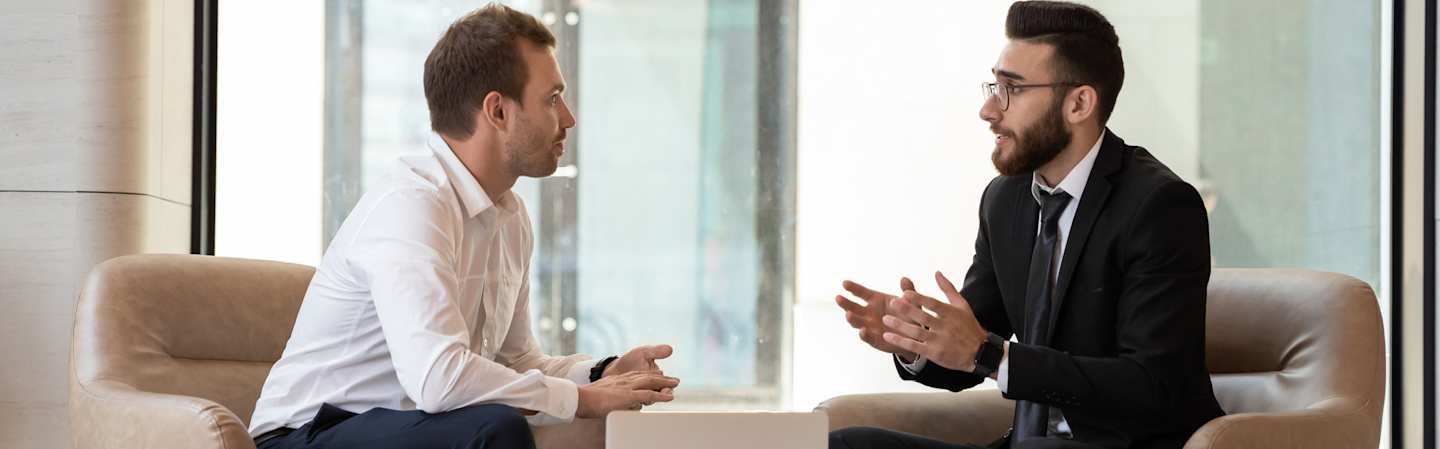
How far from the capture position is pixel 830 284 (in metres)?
4.06

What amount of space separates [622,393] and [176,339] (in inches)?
40.4

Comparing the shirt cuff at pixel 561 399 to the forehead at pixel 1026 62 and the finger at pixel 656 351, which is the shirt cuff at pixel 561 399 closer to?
the finger at pixel 656 351

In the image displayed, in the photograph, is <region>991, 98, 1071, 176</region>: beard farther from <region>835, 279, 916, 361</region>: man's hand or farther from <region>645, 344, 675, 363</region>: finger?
<region>645, 344, 675, 363</region>: finger

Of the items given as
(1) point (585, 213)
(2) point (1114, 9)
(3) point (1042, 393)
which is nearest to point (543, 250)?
(1) point (585, 213)

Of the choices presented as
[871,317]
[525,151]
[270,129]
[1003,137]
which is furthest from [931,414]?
[270,129]

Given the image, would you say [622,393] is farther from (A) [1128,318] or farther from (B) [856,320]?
(A) [1128,318]

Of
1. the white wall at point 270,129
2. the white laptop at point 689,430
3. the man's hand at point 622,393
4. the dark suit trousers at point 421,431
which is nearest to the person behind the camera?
the white laptop at point 689,430

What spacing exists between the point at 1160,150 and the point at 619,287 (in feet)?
5.72

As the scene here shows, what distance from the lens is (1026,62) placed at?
2436mm

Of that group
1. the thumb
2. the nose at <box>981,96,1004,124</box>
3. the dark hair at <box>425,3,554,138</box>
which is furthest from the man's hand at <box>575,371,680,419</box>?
the nose at <box>981,96,1004,124</box>

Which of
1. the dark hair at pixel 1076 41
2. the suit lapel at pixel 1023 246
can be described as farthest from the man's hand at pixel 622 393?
the dark hair at pixel 1076 41

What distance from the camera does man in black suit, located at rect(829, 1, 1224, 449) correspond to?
2.13 m

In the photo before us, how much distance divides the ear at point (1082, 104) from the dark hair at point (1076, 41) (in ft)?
0.05

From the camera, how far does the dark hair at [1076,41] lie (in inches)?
95.2
